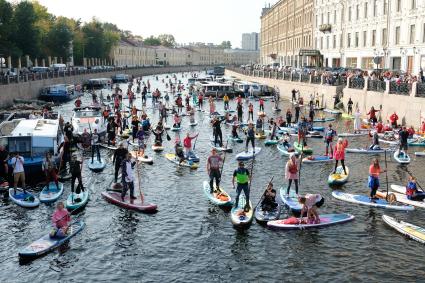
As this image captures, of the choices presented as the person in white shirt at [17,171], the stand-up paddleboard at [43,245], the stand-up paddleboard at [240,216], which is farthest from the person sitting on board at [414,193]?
the person in white shirt at [17,171]

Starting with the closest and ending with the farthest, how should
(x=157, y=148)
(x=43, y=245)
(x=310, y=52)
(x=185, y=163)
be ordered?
(x=43, y=245) < (x=185, y=163) < (x=157, y=148) < (x=310, y=52)

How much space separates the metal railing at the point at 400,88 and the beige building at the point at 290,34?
146 ft

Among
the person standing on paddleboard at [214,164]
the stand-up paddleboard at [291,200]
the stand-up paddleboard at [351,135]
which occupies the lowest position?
the stand-up paddleboard at [291,200]

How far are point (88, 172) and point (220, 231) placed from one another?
11141 millimetres

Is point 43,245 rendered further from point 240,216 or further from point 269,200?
point 269,200

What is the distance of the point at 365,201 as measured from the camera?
20422 mm

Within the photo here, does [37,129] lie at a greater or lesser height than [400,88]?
lesser

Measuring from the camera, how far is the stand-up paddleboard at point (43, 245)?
15.4 metres

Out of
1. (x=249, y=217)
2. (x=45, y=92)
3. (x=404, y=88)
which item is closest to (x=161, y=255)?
(x=249, y=217)

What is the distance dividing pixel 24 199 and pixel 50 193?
1243mm

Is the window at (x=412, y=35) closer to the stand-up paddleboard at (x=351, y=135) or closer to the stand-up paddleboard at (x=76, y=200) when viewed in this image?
the stand-up paddleboard at (x=351, y=135)

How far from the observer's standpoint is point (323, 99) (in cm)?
5519

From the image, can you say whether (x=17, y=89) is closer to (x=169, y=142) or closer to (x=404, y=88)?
(x=169, y=142)

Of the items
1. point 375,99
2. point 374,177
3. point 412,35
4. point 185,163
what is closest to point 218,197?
point 374,177
